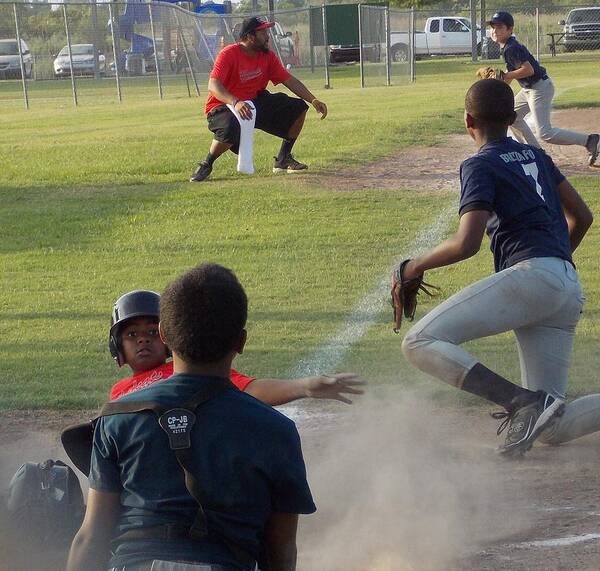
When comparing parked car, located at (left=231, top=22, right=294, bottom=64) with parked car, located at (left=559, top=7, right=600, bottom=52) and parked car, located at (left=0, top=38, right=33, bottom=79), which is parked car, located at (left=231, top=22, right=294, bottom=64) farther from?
parked car, located at (left=559, top=7, right=600, bottom=52)

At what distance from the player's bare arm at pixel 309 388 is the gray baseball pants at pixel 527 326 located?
140 cm

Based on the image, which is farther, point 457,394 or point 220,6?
point 220,6

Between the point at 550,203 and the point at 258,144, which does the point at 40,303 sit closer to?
the point at 550,203

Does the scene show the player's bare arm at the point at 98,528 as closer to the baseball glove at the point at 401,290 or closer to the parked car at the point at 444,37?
the baseball glove at the point at 401,290

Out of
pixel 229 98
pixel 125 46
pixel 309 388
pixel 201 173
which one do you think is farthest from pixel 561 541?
pixel 125 46

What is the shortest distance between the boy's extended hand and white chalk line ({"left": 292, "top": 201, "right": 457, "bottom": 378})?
2.98 metres

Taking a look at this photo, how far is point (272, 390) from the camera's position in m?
3.80

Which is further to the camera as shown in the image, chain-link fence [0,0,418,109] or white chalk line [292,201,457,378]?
chain-link fence [0,0,418,109]

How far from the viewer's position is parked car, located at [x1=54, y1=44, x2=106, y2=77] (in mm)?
30031

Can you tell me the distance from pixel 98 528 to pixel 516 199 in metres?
2.80

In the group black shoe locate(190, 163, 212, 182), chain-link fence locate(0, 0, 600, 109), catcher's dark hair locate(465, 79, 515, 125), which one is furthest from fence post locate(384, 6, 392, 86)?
catcher's dark hair locate(465, 79, 515, 125)

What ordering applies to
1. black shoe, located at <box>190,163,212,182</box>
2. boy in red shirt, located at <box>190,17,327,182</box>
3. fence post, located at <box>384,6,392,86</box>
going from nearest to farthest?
1. boy in red shirt, located at <box>190,17,327,182</box>
2. black shoe, located at <box>190,163,212,182</box>
3. fence post, located at <box>384,6,392,86</box>

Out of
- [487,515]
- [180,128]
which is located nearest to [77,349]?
[487,515]

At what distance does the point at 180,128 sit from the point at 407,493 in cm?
1588
